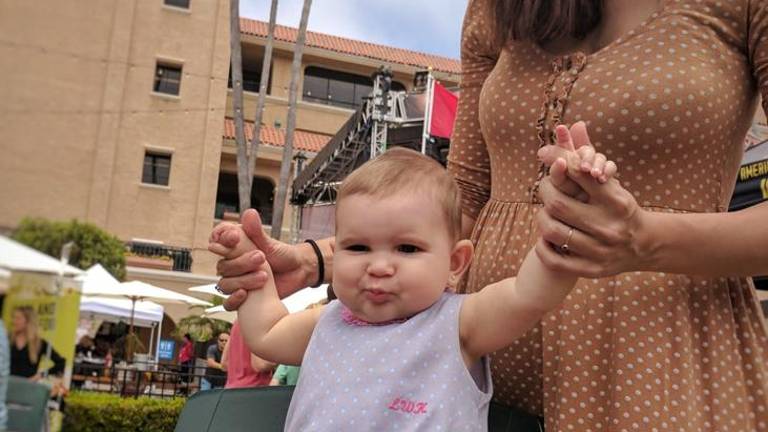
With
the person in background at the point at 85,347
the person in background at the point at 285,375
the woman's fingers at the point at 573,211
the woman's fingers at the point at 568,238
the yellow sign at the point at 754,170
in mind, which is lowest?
the person in background at the point at 285,375

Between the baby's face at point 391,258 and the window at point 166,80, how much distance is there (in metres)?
0.43

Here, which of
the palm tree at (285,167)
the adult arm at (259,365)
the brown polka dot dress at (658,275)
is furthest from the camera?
the adult arm at (259,365)

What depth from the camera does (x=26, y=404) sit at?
11.9 inches

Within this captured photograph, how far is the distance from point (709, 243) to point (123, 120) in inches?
22.9

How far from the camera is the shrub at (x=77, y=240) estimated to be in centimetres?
29

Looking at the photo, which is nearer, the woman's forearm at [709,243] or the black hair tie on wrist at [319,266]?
the woman's forearm at [709,243]

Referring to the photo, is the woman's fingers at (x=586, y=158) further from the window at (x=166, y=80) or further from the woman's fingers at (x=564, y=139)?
the window at (x=166, y=80)

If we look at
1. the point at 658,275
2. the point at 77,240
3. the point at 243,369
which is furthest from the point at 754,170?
the point at 77,240

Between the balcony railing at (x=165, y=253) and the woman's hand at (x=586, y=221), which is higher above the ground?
the woman's hand at (x=586, y=221)

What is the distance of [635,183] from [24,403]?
73 cm

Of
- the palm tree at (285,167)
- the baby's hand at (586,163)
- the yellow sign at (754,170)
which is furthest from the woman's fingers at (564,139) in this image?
the yellow sign at (754,170)

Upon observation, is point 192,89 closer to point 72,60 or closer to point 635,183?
point 72,60

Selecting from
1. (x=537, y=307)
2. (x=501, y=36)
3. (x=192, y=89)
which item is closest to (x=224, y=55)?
(x=192, y=89)

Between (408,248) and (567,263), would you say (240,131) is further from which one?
(567,263)
